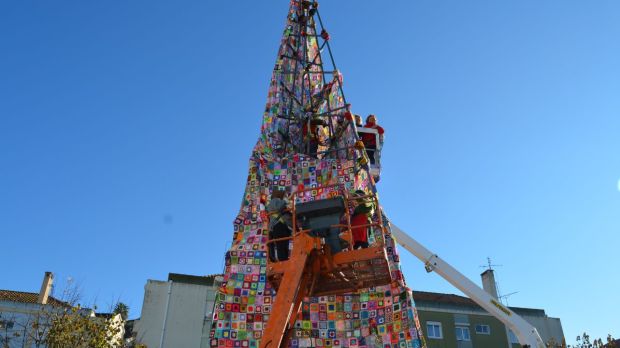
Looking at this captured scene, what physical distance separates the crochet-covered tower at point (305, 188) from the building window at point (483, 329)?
791 inches

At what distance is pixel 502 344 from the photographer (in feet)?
97.7

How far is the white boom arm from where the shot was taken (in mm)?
12070

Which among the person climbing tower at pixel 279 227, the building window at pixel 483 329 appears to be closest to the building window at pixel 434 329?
the building window at pixel 483 329

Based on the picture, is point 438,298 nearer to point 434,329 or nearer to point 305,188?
point 434,329

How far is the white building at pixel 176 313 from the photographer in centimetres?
2619

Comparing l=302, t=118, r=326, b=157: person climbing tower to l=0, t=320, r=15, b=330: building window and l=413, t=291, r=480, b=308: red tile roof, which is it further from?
l=413, t=291, r=480, b=308: red tile roof

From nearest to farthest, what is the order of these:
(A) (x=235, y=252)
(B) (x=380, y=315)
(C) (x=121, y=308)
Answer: (B) (x=380, y=315) → (A) (x=235, y=252) → (C) (x=121, y=308)

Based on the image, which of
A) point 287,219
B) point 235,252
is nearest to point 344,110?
point 235,252

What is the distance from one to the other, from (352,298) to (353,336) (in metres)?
0.76

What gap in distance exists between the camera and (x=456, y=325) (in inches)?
1153

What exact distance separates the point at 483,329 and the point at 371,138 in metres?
19.6

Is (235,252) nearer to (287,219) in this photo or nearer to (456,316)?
(287,219)

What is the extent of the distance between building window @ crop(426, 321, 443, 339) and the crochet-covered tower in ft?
58.9

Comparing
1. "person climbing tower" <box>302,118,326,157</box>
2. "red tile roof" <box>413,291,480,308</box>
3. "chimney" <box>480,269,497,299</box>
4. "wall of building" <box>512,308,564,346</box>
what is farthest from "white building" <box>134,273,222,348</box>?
"wall of building" <box>512,308,564,346</box>
